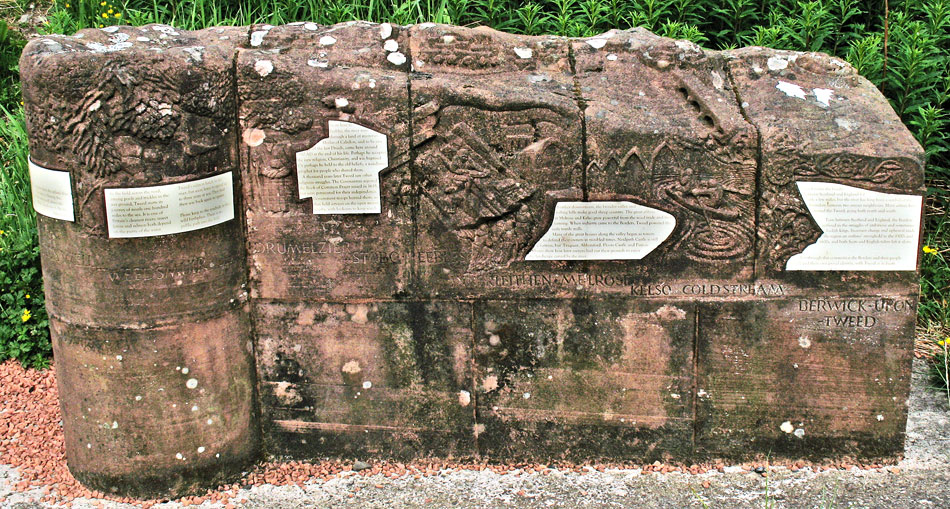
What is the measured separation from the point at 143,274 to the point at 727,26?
5006mm

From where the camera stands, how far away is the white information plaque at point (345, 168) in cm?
448

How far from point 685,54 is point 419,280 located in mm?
1746

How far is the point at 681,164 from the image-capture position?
4457 mm

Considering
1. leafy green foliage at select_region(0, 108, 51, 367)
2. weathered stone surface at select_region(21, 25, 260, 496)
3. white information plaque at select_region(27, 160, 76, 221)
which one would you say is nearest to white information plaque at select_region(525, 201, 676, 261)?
weathered stone surface at select_region(21, 25, 260, 496)

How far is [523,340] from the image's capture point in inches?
186

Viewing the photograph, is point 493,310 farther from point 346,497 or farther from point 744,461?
point 744,461

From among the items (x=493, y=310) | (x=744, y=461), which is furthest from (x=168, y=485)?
(x=744, y=461)

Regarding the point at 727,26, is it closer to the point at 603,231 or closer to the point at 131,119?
the point at 603,231

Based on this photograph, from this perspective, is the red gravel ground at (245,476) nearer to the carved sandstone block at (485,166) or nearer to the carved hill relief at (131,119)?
the carved sandstone block at (485,166)

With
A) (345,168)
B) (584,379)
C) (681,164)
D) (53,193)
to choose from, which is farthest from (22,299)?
(681,164)

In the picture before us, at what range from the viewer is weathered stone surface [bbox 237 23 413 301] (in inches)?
175

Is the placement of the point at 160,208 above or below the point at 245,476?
above

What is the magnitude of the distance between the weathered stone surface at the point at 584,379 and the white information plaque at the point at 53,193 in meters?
1.95

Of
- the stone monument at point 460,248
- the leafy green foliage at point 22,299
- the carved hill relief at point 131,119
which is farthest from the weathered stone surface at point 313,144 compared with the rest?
the leafy green foliage at point 22,299
